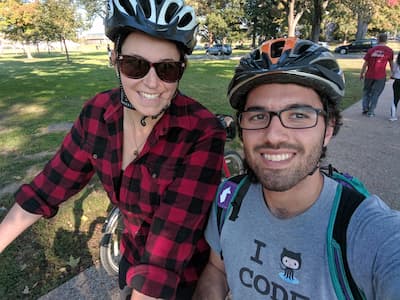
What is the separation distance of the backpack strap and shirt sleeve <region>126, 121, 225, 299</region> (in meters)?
0.54

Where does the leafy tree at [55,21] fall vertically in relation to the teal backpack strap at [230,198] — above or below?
above

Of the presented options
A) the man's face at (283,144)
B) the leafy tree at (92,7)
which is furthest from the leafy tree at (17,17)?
the leafy tree at (92,7)

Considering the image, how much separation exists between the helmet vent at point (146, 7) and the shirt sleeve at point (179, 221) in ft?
2.27

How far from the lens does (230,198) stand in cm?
152

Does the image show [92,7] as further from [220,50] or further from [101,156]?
[101,156]

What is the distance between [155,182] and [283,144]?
59 centimetres

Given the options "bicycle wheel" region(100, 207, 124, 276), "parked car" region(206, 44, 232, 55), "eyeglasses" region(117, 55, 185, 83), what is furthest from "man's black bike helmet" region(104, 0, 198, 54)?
"parked car" region(206, 44, 232, 55)

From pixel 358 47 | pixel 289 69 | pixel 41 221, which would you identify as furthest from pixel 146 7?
pixel 358 47

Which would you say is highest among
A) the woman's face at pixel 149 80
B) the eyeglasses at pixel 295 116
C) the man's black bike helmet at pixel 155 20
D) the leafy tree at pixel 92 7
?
the leafy tree at pixel 92 7

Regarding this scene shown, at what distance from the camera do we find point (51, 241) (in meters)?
3.21

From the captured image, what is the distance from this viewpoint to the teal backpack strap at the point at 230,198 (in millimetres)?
1490

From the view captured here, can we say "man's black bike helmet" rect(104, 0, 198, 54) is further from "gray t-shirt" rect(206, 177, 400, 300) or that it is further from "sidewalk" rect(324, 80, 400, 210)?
"sidewalk" rect(324, 80, 400, 210)

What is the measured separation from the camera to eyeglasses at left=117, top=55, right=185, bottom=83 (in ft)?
5.46

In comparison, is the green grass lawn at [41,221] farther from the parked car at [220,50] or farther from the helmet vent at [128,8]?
the parked car at [220,50]
